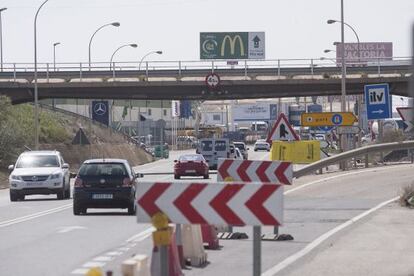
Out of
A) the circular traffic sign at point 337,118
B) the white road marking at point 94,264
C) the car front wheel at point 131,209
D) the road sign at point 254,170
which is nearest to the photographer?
the white road marking at point 94,264

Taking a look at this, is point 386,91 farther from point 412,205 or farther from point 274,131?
point 412,205

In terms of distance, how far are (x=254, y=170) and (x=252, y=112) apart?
507 ft

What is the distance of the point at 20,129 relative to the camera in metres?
58.8

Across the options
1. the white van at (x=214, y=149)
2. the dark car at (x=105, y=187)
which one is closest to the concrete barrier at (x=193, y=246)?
the dark car at (x=105, y=187)

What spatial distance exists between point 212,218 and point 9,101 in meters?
50.1

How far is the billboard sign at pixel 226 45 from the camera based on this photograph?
81188mm

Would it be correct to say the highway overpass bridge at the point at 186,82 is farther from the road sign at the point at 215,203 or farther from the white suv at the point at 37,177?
the road sign at the point at 215,203

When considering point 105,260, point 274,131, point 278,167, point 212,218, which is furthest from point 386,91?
point 212,218

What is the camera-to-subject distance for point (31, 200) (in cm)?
3434

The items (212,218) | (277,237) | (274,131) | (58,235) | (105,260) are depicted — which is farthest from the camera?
(274,131)

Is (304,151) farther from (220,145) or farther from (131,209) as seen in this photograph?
(220,145)

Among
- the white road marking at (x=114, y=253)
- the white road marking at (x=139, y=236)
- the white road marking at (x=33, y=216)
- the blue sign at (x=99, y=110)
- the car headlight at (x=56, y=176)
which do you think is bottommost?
the white road marking at (x=33, y=216)

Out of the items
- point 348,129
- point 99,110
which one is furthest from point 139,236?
point 99,110

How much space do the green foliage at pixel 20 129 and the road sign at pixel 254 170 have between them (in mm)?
37882
